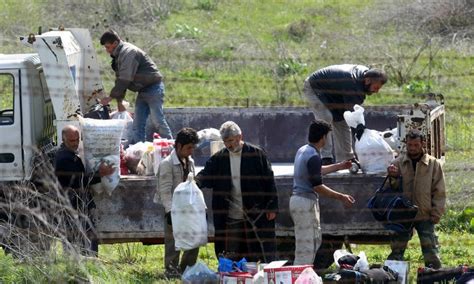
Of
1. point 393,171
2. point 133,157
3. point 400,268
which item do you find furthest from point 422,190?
point 133,157

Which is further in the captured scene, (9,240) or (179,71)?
(179,71)

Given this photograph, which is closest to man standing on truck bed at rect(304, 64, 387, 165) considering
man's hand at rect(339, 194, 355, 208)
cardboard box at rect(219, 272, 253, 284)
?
man's hand at rect(339, 194, 355, 208)

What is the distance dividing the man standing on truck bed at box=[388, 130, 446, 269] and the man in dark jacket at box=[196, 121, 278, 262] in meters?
1.10

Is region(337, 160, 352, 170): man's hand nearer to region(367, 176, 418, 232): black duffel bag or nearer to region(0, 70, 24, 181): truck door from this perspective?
region(367, 176, 418, 232): black duffel bag

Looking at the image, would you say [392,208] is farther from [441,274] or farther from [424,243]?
[441,274]

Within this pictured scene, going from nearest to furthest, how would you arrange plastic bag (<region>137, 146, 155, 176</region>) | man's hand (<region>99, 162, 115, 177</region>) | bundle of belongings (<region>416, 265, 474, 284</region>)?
bundle of belongings (<region>416, 265, 474, 284</region>)
man's hand (<region>99, 162, 115, 177</region>)
plastic bag (<region>137, 146, 155, 176</region>)

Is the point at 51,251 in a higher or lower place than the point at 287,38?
lower

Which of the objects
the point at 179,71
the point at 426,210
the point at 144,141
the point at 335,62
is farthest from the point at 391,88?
→ the point at 426,210

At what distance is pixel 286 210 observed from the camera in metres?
11.9

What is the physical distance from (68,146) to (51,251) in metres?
1.63

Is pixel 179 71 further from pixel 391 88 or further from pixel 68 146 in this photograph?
pixel 68 146

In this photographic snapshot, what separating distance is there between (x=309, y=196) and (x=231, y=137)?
0.84 metres

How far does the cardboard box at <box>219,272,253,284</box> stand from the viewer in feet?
35.8

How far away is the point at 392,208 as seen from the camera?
11422 mm
